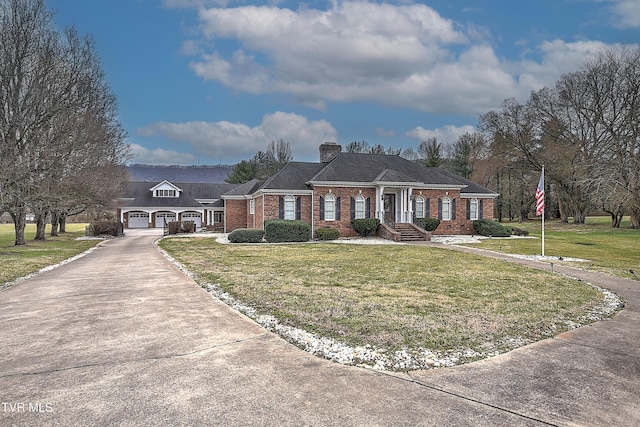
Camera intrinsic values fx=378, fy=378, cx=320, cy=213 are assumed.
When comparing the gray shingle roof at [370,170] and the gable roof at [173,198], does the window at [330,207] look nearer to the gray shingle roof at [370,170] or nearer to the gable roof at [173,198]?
the gray shingle roof at [370,170]

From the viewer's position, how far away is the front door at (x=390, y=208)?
91.2 ft

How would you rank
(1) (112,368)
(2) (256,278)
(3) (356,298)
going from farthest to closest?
(2) (256,278) → (3) (356,298) → (1) (112,368)

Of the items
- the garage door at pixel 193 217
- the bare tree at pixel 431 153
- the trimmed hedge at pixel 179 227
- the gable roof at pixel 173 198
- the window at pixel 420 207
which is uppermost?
the bare tree at pixel 431 153

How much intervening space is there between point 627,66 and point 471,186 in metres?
18.5

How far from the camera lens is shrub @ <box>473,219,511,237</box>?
91.1ft

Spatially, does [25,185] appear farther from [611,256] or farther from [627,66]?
[627,66]

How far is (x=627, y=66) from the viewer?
33312mm

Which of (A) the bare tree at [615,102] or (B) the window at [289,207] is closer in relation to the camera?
(B) the window at [289,207]

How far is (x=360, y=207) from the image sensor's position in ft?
88.5

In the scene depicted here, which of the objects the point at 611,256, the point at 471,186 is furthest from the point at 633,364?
the point at 471,186

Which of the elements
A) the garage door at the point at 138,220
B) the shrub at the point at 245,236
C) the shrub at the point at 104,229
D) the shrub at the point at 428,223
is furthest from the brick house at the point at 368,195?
the garage door at the point at 138,220

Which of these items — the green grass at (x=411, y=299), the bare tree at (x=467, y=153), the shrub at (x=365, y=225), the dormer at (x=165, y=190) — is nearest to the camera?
the green grass at (x=411, y=299)

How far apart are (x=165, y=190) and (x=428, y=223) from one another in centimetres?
3696

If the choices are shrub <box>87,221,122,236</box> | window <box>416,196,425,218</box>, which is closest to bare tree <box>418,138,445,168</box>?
window <box>416,196,425,218</box>
